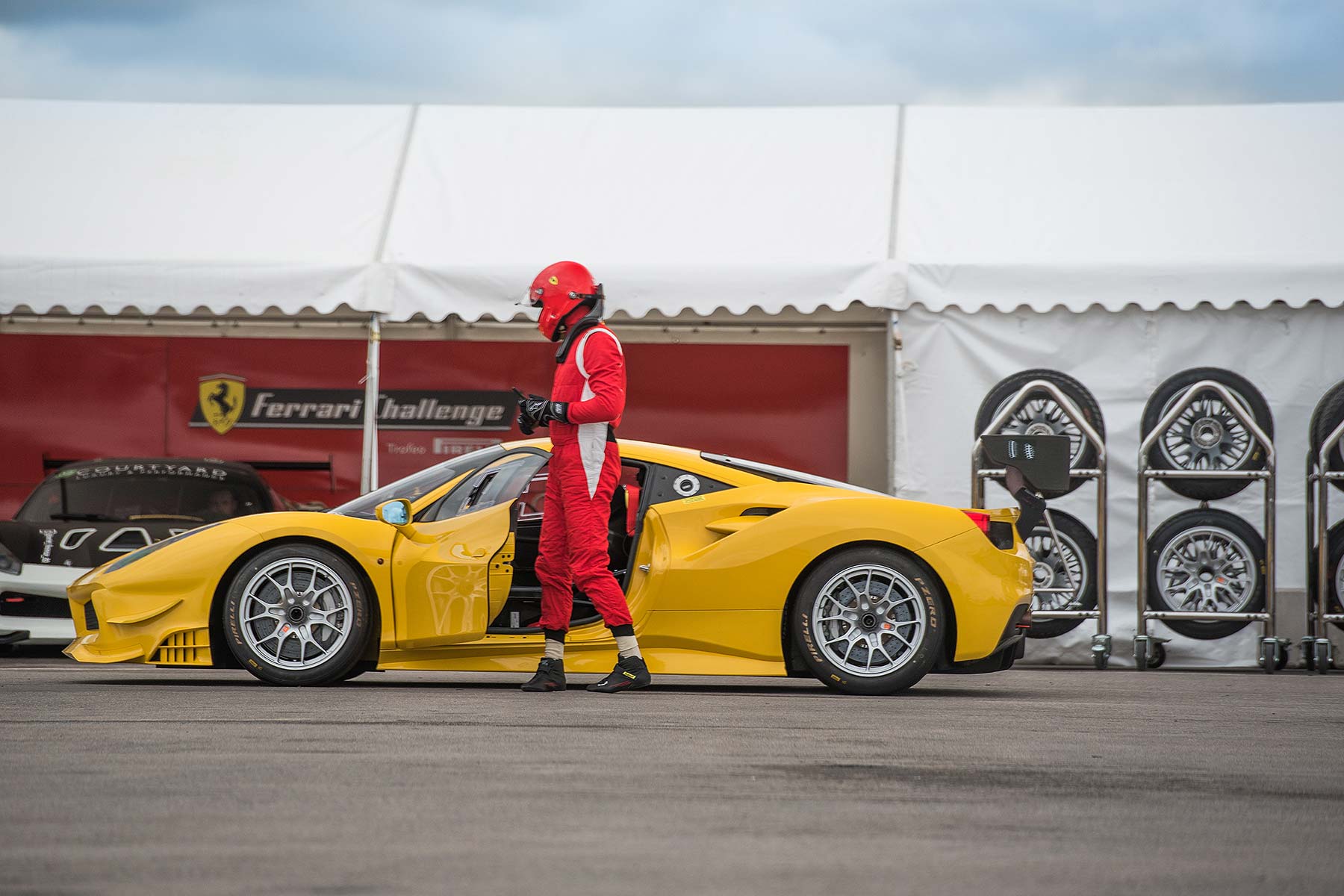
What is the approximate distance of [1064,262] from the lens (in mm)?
10219

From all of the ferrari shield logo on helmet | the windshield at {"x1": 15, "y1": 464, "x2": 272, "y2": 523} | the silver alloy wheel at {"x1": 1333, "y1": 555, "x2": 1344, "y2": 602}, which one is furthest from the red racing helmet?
the ferrari shield logo on helmet

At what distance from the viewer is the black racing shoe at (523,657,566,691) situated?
6.91 metres

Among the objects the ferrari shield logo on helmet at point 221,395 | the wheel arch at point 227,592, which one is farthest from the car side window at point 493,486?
the ferrari shield logo on helmet at point 221,395

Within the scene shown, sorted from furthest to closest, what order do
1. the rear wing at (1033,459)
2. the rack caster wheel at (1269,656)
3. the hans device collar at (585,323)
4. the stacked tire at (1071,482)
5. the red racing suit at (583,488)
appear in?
1. the stacked tire at (1071,482)
2. the rack caster wheel at (1269,656)
3. the rear wing at (1033,459)
4. the hans device collar at (585,323)
5. the red racing suit at (583,488)

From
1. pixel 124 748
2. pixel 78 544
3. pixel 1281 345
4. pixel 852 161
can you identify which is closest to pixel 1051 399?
pixel 1281 345

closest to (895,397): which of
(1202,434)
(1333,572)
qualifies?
(1202,434)

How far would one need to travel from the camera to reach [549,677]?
6922 millimetres

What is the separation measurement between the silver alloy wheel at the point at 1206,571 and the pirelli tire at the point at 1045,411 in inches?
29.7

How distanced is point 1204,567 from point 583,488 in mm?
5076

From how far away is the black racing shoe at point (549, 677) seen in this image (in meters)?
6.91

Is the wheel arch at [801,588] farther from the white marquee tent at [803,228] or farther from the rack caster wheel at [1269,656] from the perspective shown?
the rack caster wheel at [1269,656]

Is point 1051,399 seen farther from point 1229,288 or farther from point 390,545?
point 390,545

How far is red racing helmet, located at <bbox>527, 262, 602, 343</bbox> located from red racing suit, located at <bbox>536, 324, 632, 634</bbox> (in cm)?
19

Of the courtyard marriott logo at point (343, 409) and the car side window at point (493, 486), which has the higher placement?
the courtyard marriott logo at point (343, 409)
